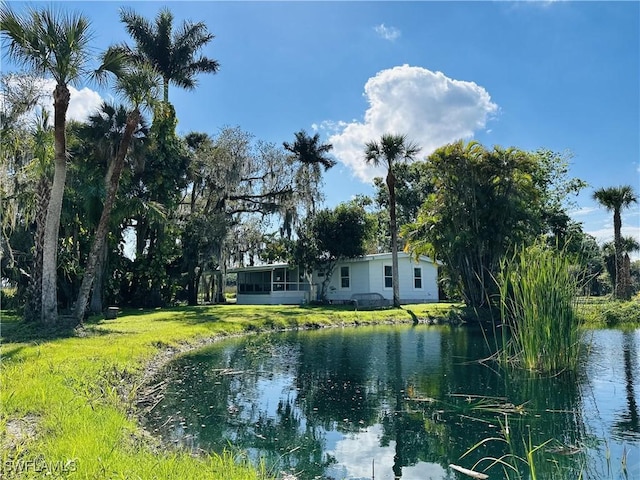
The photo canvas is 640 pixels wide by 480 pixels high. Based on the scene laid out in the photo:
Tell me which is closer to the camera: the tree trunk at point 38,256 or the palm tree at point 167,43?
the tree trunk at point 38,256

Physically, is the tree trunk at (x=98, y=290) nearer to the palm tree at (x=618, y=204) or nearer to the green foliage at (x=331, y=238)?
the green foliage at (x=331, y=238)

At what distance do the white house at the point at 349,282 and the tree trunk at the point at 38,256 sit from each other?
1767 centimetres

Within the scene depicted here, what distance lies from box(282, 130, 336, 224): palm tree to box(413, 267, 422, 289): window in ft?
25.8

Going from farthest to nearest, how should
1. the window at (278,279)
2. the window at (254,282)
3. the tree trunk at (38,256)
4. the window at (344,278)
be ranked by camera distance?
the window at (254,282)
the window at (278,279)
the window at (344,278)
the tree trunk at (38,256)

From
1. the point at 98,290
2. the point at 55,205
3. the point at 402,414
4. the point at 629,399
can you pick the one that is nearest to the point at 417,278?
the point at 98,290

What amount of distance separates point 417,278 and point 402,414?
24602mm

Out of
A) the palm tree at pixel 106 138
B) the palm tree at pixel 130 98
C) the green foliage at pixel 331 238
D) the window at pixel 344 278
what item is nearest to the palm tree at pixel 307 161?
the green foliage at pixel 331 238

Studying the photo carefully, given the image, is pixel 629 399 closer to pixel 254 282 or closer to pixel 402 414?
pixel 402 414

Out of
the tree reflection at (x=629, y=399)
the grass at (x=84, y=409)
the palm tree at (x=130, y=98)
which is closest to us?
the grass at (x=84, y=409)

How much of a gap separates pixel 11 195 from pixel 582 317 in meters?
15.9

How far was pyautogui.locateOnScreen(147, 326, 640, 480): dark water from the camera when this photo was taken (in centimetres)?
577

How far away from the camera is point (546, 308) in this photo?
907 cm

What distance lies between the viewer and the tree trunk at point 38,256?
14.9 metres

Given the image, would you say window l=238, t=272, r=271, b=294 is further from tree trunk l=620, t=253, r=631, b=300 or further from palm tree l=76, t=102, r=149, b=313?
tree trunk l=620, t=253, r=631, b=300
